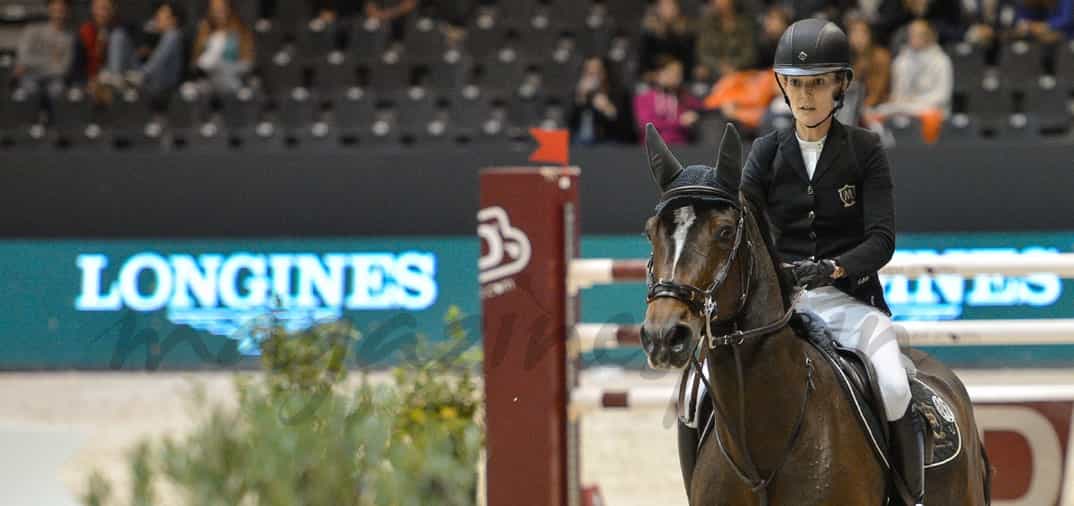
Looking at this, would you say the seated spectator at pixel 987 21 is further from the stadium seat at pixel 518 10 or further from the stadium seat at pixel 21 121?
the stadium seat at pixel 21 121

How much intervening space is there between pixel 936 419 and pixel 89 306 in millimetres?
7530

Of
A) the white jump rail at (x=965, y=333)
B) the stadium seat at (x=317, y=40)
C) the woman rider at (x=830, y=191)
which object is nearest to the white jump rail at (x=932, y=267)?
the white jump rail at (x=965, y=333)

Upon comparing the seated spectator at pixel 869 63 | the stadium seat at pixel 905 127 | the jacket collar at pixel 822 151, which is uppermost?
the seated spectator at pixel 869 63

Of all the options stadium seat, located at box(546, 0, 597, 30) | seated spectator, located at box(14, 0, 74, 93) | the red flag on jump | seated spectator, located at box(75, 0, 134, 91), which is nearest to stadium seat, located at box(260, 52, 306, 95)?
seated spectator, located at box(75, 0, 134, 91)

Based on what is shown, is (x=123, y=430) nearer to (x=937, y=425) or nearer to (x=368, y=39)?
(x=368, y=39)

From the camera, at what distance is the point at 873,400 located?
3.29 m

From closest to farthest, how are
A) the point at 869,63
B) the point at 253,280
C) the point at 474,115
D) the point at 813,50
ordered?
the point at 813,50 < the point at 253,280 < the point at 869,63 < the point at 474,115

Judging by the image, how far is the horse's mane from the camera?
121 inches

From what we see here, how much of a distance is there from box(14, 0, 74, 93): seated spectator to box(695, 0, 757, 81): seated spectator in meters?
5.23

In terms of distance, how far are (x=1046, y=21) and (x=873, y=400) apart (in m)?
8.58

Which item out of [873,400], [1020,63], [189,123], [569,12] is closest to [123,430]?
[189,123]

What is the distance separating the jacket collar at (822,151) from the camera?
129 inches

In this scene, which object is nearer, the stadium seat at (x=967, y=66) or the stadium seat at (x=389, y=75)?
the stadium seat at (x=967, y=66)

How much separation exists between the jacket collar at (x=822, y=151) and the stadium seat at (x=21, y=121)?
843cm
